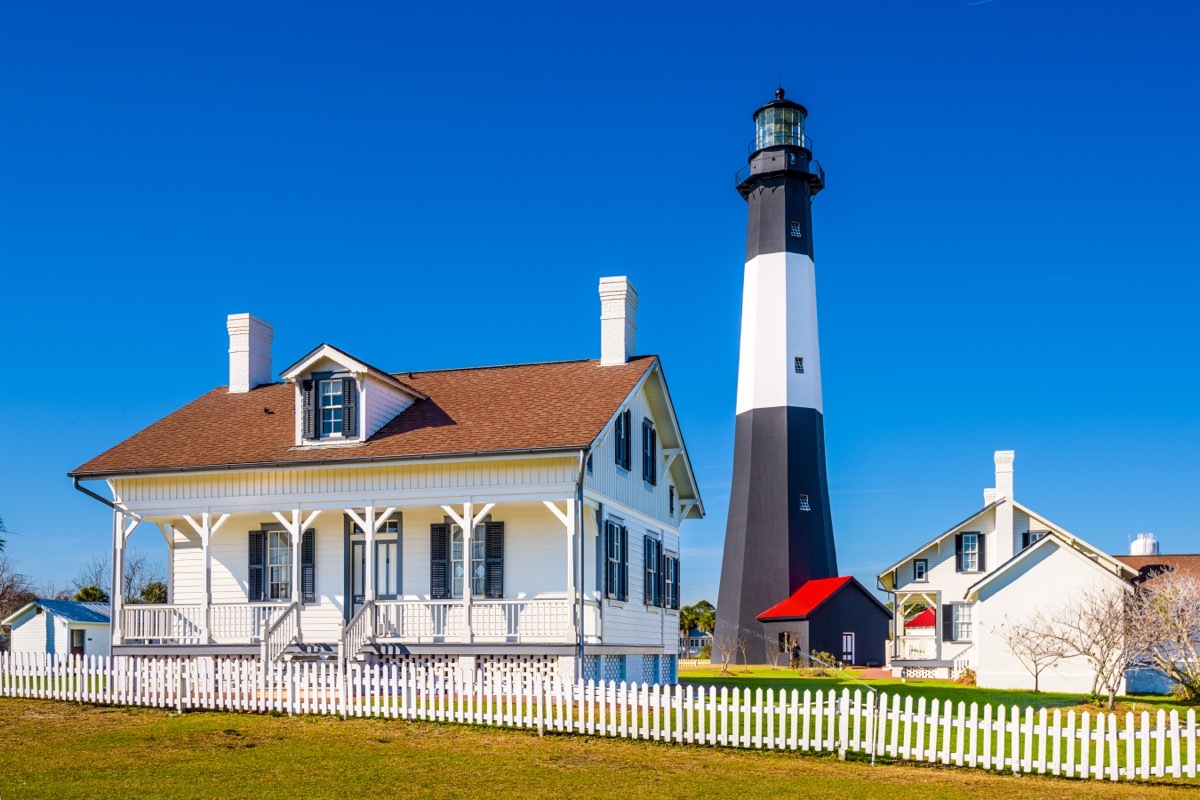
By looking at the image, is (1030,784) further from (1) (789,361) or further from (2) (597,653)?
(1) (789,361)

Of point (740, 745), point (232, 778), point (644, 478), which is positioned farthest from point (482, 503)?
point (232, 778)

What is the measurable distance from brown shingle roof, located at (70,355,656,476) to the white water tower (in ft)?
86.2

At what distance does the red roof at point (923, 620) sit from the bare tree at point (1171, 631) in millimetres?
19840

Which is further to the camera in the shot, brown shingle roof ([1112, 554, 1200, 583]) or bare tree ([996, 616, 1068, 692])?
brown shingle roof ([1112, 554, 1200, 583])

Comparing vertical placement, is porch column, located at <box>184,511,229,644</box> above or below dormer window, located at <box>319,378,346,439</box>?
below

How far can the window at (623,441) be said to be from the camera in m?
23.8

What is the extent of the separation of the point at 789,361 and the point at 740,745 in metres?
27.7

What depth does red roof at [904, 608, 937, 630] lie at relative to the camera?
47.5 meters

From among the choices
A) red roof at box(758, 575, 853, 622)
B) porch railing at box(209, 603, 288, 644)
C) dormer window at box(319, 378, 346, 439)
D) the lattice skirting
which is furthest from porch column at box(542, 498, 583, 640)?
red roof at box(758, 575, 853, 622)

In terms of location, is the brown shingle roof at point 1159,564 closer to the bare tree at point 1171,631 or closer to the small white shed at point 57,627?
the bare tree at point 1171,631

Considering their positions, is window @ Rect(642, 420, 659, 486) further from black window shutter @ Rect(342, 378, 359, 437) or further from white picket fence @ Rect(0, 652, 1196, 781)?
white picket fence @ Rect(0, 652, 1196, 781)

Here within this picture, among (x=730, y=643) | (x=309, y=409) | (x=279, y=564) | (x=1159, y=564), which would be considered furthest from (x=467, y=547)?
(x=730, y=643)

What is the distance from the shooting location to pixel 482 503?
21.8 meters

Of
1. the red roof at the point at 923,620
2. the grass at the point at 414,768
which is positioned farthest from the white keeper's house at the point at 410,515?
the red roof at the point at 923,620
